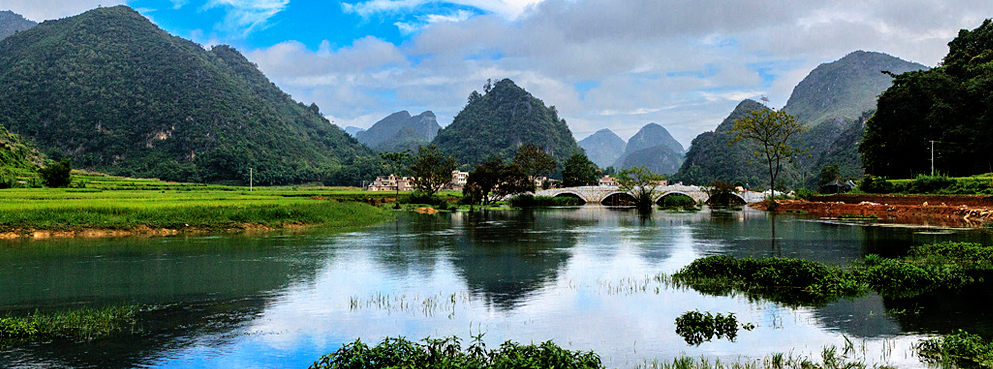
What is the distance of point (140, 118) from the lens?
536 ft

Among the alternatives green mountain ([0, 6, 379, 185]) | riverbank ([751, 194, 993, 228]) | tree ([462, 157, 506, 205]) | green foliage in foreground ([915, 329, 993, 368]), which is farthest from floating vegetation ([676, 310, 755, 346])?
green mountain ([0, 6, 379, 185])

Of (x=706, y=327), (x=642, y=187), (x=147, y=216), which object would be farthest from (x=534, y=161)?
(x=706, y=327)

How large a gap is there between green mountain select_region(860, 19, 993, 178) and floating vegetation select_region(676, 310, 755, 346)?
59595mm

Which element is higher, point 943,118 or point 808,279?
point 943,118

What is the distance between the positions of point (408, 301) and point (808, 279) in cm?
958

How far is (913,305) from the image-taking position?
1350 centimetres

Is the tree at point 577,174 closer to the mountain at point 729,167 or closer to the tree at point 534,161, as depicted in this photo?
the tree at point 534,161

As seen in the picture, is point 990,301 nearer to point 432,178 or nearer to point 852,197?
point 852,197

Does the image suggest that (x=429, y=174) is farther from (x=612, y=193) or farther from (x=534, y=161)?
(x=534, y=161)

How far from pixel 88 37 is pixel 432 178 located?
6523 inches

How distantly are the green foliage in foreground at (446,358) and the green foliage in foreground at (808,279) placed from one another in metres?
7.49

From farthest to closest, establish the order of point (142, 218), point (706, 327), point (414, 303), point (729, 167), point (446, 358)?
point (729, 167) < point (142, 218) < point (414, 303) < point (706, 327) < point (446, 358)

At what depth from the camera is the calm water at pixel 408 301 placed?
10.5 m

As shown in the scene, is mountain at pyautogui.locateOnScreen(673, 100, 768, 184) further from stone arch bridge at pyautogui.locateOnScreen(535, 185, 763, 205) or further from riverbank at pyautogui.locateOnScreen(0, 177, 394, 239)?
riverbank at pyautogui.locateOnScreen(0, 177, 394, 239)
